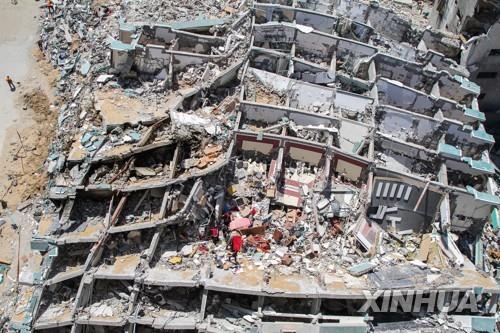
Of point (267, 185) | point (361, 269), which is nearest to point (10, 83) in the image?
point (267, 185)

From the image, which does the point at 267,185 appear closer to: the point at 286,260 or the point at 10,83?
the point at 286,260

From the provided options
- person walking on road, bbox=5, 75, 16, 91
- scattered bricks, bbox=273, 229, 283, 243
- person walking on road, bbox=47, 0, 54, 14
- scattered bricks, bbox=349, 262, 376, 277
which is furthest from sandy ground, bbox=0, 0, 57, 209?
scattered bricks, bbox=349, 262, 376, 277

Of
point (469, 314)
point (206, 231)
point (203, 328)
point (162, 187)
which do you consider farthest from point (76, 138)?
point (469, 314)

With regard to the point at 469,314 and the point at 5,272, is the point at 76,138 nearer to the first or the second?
the point at 5,272

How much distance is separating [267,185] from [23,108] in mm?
11744

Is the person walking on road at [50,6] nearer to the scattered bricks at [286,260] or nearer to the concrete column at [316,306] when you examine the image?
the scattered bricks at [286,260]

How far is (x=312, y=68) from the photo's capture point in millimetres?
20328

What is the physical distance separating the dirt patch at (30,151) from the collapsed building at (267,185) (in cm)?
141

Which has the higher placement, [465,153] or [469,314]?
[465,153]

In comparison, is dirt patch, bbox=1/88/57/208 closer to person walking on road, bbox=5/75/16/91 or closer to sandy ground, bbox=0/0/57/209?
sandy ground, bbox=0/0/57/209

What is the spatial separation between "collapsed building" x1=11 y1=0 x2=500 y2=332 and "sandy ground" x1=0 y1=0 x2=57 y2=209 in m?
1.70

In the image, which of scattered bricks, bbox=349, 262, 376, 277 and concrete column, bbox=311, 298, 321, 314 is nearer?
concrete column, bbox=311, 298, 321, 314

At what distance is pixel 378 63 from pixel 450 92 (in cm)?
313

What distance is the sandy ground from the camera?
19234mm
